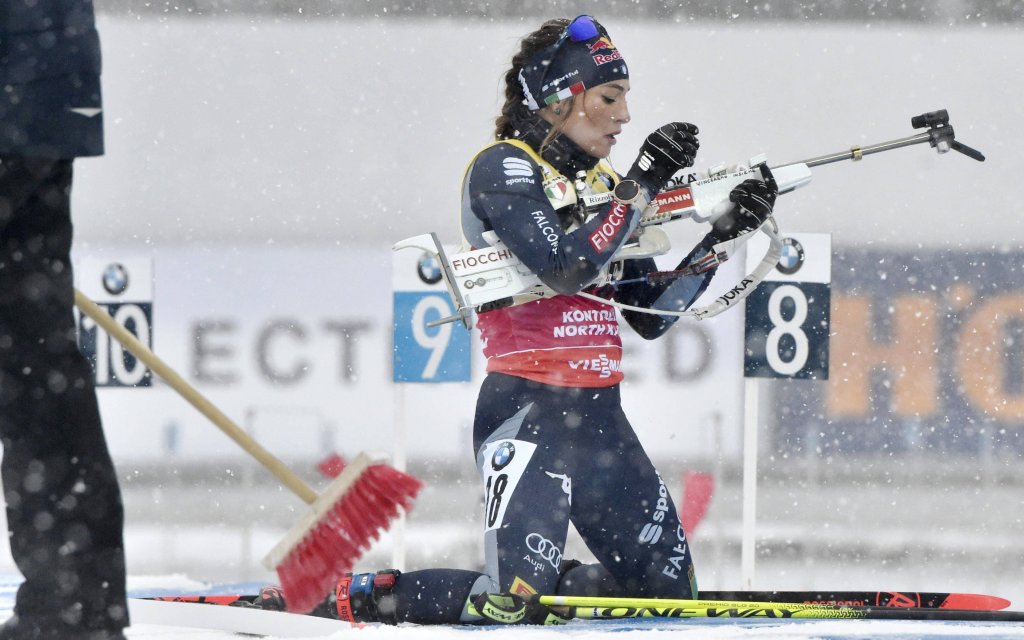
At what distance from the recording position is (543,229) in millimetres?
2570

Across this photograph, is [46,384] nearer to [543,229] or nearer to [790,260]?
[543,229]

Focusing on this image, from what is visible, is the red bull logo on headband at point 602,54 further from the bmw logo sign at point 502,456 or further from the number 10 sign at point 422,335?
the number 10 sign at point 422,335

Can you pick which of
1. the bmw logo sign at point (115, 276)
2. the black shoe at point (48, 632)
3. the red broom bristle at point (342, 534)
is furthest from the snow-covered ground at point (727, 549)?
the bmw logo sign at point (115, 276)

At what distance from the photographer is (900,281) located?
9586 mm

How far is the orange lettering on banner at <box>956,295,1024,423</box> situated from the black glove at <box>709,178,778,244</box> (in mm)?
7088

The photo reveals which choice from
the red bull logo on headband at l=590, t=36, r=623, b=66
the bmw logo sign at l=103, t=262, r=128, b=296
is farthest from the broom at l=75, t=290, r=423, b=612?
the bmw logo sign at l=103, t=262, r=128, b=296

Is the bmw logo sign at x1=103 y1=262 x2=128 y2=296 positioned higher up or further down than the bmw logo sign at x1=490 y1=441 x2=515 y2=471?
higher up

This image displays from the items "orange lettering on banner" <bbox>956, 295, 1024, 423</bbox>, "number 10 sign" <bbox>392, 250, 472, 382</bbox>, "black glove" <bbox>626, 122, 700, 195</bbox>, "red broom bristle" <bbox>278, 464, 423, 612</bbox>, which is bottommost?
"orange lettering on banner" <bbox>956, 295, 1024, 423</bbox>

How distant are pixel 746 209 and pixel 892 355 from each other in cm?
676

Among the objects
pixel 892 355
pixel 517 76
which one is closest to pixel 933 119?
pixel 517 76

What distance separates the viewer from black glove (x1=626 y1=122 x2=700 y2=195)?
103 inches

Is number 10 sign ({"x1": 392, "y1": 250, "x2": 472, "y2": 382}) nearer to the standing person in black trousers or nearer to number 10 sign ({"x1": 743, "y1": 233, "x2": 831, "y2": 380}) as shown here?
number 10 sign ({"x1": 743, "y1": 233, "x2": 831, "y2": 380})

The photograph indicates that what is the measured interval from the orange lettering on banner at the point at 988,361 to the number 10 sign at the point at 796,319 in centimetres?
568

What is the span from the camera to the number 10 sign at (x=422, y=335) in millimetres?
4238
